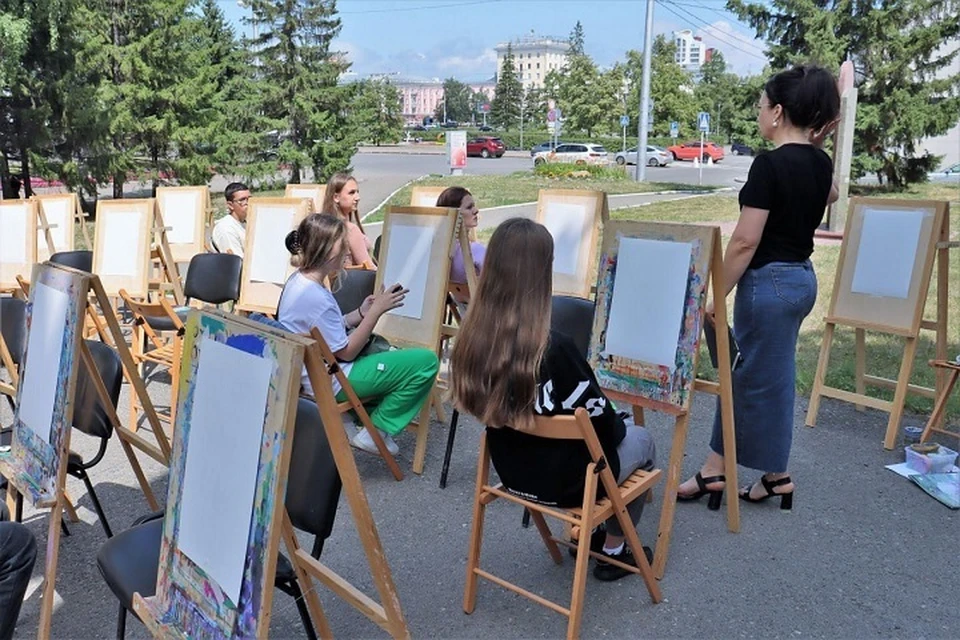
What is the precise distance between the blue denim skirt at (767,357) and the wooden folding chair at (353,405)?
151cm

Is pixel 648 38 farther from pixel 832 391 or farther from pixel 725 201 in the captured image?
pixel 832 391

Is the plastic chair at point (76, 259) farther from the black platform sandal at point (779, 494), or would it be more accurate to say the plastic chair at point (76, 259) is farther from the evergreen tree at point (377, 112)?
the evergreen tree at point (377, 112)

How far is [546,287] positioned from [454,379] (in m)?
0.42

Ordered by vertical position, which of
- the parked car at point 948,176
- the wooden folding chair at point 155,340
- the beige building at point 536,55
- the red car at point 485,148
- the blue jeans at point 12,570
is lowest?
the blue jeans at point 12,570

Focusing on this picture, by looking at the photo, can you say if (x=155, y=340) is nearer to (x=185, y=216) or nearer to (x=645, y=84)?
(x=185, y=216)

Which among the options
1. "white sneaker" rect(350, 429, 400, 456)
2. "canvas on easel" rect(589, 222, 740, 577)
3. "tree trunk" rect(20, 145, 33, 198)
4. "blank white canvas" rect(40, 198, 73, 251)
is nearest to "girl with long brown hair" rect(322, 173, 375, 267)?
"white sneaker" rect(350, 429, 400, 456)

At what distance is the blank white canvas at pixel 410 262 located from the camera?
4.25 m

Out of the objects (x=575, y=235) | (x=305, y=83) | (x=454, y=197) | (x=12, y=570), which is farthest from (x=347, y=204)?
(x=305, y=83)

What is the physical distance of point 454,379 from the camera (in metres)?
2.58

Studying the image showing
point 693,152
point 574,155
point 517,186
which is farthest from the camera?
point 693,152

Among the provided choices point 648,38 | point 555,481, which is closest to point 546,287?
point 555,481

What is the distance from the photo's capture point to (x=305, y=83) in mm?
24531

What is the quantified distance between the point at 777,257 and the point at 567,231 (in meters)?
2.33

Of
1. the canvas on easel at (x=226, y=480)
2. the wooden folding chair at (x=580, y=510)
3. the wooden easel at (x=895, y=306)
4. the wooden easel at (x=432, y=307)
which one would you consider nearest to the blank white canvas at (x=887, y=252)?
the wooden easel at (x=895, y=306)
